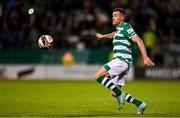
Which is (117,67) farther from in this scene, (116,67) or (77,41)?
(77,41)

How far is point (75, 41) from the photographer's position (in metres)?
31.0

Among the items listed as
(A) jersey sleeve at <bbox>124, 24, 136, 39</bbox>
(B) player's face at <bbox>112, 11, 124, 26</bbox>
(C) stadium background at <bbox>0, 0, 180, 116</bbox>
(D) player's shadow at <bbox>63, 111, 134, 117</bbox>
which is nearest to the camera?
(D) player's shadow at <bbox>63, 111, 134, 117</bbox>

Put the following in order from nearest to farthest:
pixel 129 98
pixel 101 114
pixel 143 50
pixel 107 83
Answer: pixel 143 50 → pixel 101 114 → pixel 129 98 → pixel 107 83

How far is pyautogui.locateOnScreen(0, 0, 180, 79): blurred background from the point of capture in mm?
30266

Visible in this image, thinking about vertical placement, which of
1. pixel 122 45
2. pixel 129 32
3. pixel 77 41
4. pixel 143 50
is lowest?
pixel 143 50

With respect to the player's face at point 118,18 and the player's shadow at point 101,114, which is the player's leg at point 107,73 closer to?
the player's shadow at point 101,114

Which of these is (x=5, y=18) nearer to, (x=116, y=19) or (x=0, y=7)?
(x=0, y=7)

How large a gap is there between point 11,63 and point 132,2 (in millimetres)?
7339

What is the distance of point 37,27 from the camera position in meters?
30.8

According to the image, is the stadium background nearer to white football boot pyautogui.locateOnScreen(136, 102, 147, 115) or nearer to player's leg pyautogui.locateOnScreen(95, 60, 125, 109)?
player's leg pyautogui.locateOnScreen(95, 60, 125, 109)

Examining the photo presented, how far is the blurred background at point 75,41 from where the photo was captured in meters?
30.3

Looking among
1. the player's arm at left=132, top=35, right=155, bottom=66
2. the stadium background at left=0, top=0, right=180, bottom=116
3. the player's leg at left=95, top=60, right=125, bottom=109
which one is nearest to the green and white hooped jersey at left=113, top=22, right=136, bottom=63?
the player's leg at left=95, top=60, right=125, bottom=109

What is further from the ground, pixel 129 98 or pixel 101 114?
pixel 129 98

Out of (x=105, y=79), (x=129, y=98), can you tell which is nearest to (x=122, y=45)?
(x=105, y=79)
